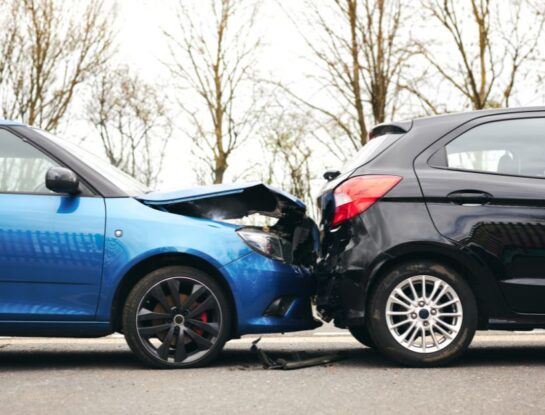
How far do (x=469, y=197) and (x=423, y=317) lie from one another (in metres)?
0.82

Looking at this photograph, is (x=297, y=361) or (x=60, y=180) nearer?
(x=60, y=180)

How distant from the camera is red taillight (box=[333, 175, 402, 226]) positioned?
203 inches

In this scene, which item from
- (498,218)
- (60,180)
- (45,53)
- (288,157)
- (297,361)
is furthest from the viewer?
(288,157)

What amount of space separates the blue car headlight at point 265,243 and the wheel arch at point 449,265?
0.68 metres

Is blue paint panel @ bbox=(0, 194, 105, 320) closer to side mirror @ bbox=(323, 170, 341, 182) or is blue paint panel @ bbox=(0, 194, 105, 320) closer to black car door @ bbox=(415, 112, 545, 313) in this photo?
side mirror @ bbox=(323, 170, 341, 182)

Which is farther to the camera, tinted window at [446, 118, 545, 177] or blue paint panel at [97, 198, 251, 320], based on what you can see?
tinted window at [446, 118, 545, 177]

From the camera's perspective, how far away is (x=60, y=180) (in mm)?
4996

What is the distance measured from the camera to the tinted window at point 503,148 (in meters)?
5.25

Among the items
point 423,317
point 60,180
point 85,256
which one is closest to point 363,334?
point 423,317

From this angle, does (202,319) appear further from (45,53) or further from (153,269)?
(45,53)

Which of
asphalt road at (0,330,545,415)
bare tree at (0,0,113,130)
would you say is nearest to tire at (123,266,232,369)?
asphalt road at (0,330,545,415)

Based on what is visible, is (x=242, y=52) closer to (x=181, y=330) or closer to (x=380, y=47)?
(x=380, y=47)

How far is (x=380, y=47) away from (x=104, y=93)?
14035 mm

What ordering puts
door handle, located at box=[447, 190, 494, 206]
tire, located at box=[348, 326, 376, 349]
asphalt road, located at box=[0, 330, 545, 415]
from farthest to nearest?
tire, located at box=[348, 326, 376, 349]
door handle, located at box=[447, 190, 494, 206]
asphalt road, located at box=[0, 330, 545, 415]
